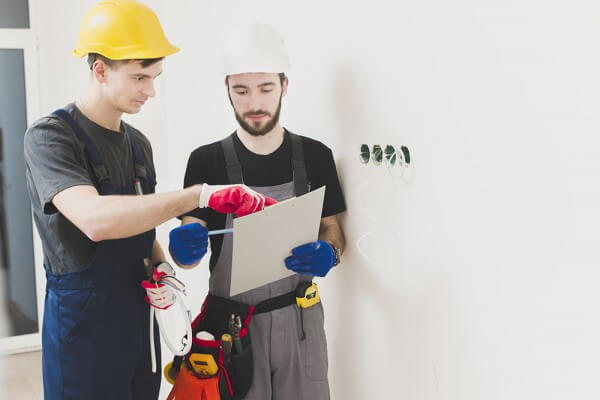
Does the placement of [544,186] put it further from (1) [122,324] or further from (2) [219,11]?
(2) [219,11]

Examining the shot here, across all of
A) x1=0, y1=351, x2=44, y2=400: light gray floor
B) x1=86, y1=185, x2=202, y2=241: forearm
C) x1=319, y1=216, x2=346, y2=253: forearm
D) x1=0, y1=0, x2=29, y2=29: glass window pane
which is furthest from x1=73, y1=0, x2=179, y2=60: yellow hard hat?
x1=0, y1=0, x2=29, y2=29: glass window pane

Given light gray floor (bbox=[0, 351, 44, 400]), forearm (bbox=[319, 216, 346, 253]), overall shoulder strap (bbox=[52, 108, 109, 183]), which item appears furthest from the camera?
light gray floor (bbox=[0, 351, 44, 400])

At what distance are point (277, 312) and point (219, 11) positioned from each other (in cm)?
146

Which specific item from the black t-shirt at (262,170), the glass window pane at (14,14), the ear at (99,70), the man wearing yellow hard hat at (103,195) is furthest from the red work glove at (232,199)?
the glass window pane at (14,14)

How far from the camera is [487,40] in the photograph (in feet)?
4.39

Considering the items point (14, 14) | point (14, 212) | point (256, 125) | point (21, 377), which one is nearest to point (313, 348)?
point (256, 125)

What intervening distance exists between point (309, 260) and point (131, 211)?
52 centimetres

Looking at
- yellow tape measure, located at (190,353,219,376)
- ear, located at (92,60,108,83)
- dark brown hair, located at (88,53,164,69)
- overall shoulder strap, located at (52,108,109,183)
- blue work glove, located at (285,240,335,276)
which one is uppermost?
dark brown hair, located at (88,53,164,69)

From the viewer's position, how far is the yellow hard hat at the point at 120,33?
1.82 m

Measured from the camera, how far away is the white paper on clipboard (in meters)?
1.64

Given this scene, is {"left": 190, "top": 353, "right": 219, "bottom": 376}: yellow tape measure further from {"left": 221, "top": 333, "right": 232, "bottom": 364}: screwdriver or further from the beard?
the beard

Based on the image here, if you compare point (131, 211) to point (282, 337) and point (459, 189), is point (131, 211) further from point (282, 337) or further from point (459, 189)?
point (459, 189)

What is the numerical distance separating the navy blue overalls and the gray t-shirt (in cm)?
3

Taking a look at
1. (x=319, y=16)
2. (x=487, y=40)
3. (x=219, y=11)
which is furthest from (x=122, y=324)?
(x=219, y=11)
